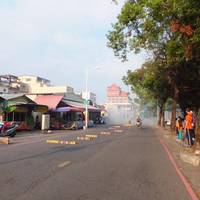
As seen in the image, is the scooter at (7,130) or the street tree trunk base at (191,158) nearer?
the street tree trunk base at (191,158)

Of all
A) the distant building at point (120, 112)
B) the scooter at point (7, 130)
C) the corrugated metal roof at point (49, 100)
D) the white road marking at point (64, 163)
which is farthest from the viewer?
the distant building at point (120, 112)

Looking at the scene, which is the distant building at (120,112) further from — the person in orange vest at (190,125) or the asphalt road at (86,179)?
the asphalt road at (86,179)

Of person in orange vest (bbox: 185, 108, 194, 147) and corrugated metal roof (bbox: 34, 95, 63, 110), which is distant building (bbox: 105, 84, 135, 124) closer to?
corrugated metal roof (bbox: 34, 95, 63, 110)

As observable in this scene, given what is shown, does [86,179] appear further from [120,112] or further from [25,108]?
[120,112]

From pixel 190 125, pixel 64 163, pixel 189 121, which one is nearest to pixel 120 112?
pixel 190 125

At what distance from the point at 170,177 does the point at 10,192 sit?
5048mm

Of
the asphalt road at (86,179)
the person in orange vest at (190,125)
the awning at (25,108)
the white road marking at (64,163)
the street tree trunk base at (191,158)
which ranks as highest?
the awning at (25,108)

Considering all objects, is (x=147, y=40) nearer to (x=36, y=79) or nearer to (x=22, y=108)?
(x=22, y=108)

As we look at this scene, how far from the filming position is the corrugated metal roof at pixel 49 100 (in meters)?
52.9

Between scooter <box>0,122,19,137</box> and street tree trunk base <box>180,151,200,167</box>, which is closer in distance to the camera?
street tree trunk base <box>180,151,200,167</box>

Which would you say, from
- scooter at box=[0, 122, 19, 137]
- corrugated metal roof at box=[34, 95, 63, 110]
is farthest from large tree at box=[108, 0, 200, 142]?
corrugated metal roof at box=[34, 95, 63, 110]

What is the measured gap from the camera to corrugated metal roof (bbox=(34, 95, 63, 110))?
5290cm

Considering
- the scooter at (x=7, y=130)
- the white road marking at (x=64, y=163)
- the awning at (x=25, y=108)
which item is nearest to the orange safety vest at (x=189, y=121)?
the white road marking at (x=64, y=163)

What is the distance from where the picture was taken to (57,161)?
1434 cm
